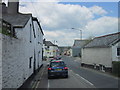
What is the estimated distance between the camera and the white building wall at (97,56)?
17602mm

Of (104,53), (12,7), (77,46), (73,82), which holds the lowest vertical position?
(73,82)

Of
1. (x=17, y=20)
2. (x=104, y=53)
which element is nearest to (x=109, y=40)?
(x=104, y=53)

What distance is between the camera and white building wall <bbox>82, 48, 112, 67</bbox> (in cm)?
1760

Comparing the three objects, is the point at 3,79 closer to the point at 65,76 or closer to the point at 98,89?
the point at 98,89

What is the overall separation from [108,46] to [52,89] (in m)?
10.3

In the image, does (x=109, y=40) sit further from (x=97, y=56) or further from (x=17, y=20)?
(x=17, y=20)

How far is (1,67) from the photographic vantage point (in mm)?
5461

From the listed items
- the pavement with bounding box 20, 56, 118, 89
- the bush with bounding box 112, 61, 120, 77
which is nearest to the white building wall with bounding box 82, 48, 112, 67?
the bush with bounding box 112, 61, 120, 77

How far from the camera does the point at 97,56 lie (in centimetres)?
2028

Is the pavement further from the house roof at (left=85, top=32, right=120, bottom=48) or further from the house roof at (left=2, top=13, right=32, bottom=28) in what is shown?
the house roof at (left=85, top=32, right=120, bottom=48)

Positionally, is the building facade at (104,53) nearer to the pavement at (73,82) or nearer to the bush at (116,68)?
the bush at (116,68)

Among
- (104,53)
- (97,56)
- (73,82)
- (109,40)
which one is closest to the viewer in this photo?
(73,82)

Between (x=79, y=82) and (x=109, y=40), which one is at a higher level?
(x=109, y=40)

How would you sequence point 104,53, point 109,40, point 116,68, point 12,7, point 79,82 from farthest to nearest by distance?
point 109,40, point 104,53, point 116,68, point 12,7, point 79,82
